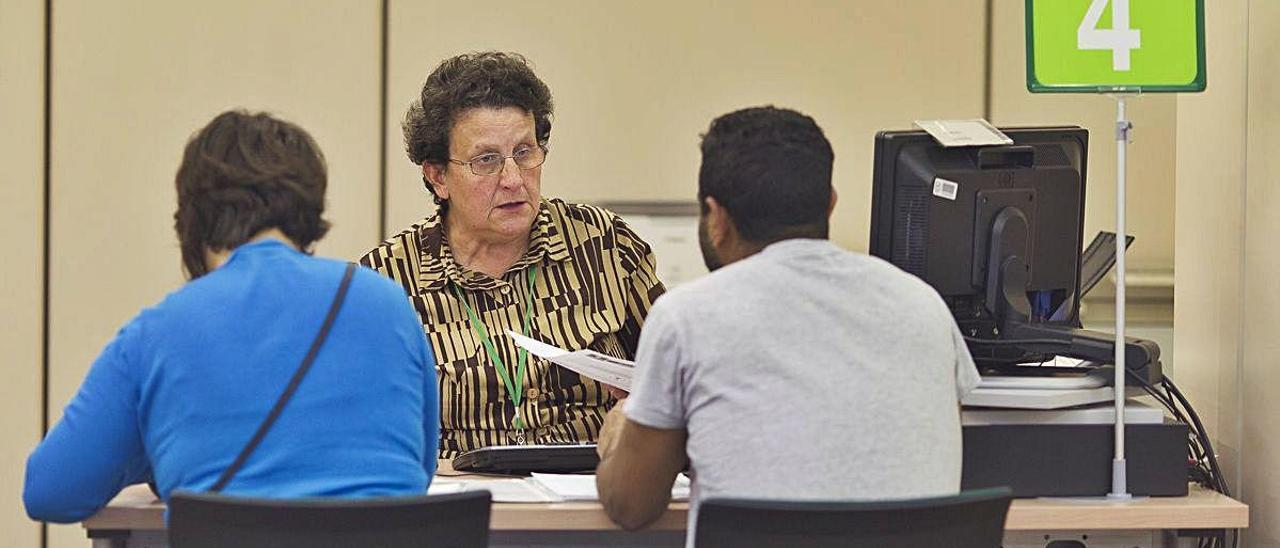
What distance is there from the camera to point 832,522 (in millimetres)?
1798

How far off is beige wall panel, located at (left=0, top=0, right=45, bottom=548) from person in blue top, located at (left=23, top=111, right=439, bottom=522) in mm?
2995

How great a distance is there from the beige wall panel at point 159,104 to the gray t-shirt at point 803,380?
3015mm

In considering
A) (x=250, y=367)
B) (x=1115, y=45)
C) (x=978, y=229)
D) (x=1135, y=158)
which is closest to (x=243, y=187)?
(x=250, y=367)

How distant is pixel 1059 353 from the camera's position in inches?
100.0

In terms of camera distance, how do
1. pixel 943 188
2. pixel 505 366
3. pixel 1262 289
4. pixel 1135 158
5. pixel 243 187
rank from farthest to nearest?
pixel 1135 158 < pixel 505 366 < pixel 1262 289 < pixel 943 188 < pixel 243 187

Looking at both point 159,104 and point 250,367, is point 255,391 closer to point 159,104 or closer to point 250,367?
point 250,367

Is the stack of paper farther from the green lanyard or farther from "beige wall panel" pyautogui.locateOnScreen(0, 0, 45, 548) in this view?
"beige wall panel" pyautogui.locateOnScreen(0, 0, 45, 548)

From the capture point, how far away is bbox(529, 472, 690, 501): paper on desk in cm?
229

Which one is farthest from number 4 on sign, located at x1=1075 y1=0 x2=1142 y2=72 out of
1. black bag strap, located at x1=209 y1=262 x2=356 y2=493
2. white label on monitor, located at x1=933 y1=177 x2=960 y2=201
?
black bag strap, located at x1=209 y1=262 x2=356 y2=493

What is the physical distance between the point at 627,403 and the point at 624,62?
2.93 meters

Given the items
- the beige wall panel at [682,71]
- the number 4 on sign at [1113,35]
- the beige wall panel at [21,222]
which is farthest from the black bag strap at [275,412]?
the beige wall panel at [21,222]

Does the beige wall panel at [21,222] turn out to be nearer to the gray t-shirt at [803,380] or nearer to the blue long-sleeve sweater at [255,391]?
the blue long-sleeve sweater at [255,391]

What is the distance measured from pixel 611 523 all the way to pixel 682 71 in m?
2.80

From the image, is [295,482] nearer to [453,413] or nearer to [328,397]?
[328,397]
